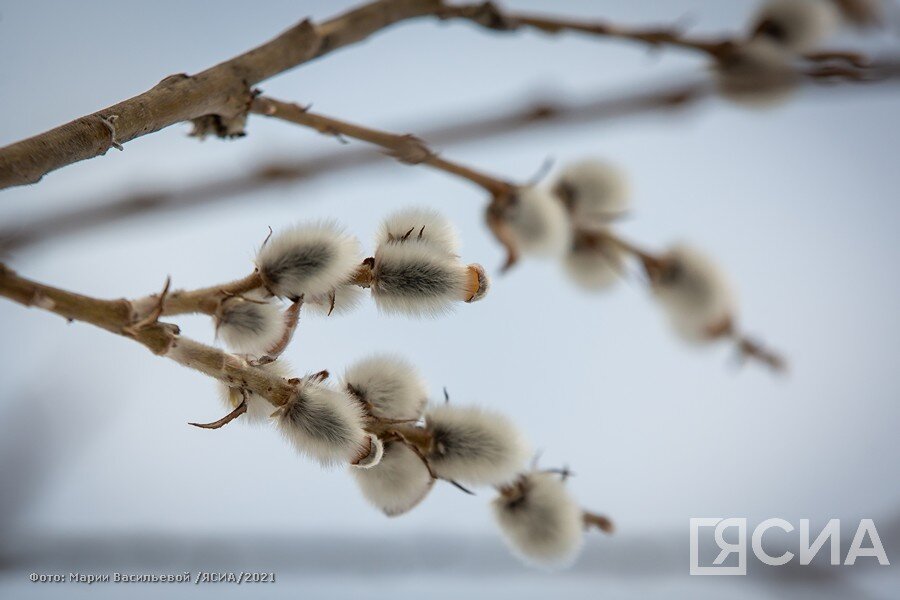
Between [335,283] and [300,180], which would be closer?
[335,283]

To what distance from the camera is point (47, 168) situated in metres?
0.49

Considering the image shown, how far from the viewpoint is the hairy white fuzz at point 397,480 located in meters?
0.59

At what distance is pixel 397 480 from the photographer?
0.59 m

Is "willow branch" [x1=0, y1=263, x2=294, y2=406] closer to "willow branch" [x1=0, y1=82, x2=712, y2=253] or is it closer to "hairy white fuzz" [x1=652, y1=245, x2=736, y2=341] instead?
"willow branch" [x1=0, y1=82, x2=712, y2=253]

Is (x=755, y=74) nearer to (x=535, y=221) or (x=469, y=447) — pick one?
(x=535, y=221)

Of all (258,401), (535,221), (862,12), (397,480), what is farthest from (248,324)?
(862,12)

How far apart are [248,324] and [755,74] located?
2.04 feet

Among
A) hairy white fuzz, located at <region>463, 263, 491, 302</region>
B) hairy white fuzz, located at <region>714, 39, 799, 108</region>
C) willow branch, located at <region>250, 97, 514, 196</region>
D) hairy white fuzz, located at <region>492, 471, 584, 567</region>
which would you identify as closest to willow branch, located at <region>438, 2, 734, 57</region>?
hairy white fuzz, located at <region>714, 39, 799, 108</region>

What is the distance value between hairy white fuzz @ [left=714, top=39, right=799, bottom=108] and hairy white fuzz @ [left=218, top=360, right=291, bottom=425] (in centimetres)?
56

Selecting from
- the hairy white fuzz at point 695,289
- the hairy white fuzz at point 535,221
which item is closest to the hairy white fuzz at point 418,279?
the hairy white fuzz at point 535,221

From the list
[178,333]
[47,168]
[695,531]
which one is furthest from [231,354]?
[695,531]

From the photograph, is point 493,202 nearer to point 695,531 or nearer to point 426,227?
point 426,227

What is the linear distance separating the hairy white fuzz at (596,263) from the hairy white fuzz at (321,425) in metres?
0.57

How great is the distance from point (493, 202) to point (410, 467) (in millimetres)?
395
